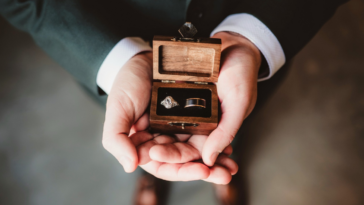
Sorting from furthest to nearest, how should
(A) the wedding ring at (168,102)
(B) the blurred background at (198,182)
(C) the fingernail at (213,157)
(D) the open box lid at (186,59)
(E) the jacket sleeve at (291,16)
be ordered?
(B) the blurred background at (198,182), (E) the jacket sleeve at (291,16), (A) the wedding ring at (168,102), (D) the open box lid at (186,59), (C) the fingernail at (213,157)

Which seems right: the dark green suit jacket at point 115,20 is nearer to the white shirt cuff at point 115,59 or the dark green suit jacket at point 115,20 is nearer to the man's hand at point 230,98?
the white shirt cuff at point 115,59

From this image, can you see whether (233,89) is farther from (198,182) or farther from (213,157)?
(198,182)

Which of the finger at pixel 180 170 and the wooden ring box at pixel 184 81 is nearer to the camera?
the finger at pixel 180 170

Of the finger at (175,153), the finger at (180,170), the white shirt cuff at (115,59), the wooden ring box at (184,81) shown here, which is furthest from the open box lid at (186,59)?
the finger at (180,170)

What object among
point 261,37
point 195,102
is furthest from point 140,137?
point 261,37

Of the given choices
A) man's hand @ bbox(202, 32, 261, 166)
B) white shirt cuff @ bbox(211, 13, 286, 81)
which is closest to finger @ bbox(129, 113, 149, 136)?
man's hand @ bbox(202, 32, 261, 166)

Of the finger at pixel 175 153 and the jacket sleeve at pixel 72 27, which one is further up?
the jacket sleeve at pixel 72 27
